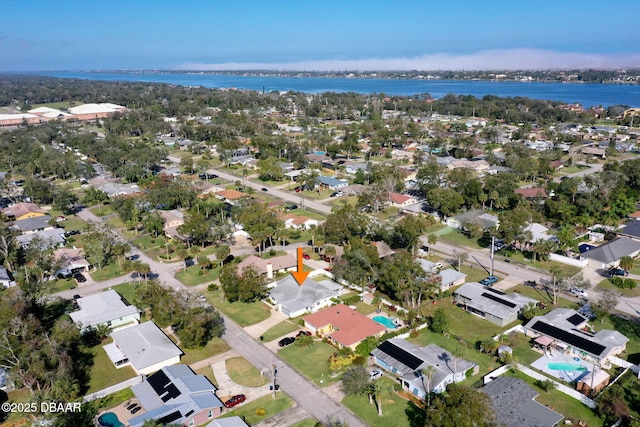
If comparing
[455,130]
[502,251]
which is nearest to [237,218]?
[502,251]

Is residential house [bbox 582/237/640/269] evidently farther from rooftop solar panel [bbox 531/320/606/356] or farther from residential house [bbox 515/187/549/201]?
rooftop solar panel [bbox 531/320/606/356]

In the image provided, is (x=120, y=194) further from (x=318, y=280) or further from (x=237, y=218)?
(x=318, y=280)

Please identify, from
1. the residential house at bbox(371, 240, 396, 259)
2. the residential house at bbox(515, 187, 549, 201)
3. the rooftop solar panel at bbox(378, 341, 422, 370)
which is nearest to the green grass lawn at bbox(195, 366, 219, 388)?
the rooftop solar panel at bbox(378, 341, 422, 370)

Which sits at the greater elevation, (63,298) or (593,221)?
(593,221)

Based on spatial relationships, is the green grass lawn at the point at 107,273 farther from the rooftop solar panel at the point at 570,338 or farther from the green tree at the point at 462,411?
the rooftop solar panel at the point at 570,338

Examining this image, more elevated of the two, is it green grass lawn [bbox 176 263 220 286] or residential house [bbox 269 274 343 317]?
residential house [bbox 269 274 343 317]

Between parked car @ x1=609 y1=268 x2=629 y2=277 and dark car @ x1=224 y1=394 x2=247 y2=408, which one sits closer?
dark car @ x1=224 y1=394 x2=247 y2=408

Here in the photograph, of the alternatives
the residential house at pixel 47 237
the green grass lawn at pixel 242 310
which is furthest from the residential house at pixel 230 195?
the green grass lawn at pixel 242 310
